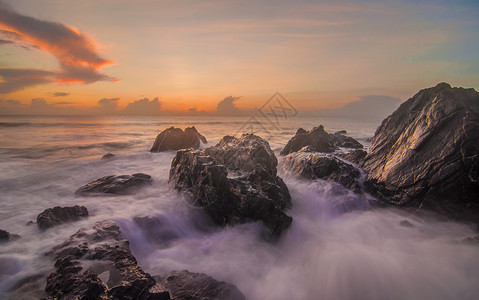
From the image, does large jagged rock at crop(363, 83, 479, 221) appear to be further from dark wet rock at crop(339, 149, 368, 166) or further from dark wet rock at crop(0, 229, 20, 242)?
dark wet rock at crop(0, 229, 20, 242)

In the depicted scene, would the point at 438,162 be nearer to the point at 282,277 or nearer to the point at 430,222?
the point at 430,222

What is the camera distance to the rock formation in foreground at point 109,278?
10.4ft

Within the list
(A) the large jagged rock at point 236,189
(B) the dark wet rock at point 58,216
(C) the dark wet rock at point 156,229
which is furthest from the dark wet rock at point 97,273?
(A) the large jagged rock at point 236,189

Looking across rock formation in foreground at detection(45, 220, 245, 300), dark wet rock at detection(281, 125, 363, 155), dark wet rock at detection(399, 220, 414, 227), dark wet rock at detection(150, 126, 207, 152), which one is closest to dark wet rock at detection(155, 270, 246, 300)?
rock formation in foreground at detection(45, 220, 245, 300)

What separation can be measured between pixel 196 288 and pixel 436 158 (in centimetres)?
709

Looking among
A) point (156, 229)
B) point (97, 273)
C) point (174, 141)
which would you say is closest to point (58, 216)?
point (156, 229)

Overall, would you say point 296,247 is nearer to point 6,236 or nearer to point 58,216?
point 58,216

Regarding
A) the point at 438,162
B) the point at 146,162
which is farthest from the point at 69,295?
the point at 146,162

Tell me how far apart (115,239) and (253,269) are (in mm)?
3017

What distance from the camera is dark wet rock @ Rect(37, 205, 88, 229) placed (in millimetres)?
5656

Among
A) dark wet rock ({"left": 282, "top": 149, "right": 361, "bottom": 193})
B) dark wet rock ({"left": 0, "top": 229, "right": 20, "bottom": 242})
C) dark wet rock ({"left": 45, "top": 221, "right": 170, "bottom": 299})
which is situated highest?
dark wet rock ({"left": 282, "top": 149, "right": 361, "bottom": 193})

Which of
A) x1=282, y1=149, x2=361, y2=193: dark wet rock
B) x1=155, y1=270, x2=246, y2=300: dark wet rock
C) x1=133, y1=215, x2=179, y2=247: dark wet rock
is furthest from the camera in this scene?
x1=282, y1=149, x2=361, y2=193: dark wet rock

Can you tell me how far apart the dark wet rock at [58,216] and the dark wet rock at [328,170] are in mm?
7691

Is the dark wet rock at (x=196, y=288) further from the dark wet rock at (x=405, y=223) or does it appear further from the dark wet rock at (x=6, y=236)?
the dark wet rock at (x=405, y=223)
